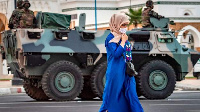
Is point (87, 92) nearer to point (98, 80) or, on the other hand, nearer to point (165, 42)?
point (98, 80)

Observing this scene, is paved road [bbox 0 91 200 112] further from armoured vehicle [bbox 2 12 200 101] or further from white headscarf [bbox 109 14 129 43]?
white headscarf [bbox 109 14 129 43]

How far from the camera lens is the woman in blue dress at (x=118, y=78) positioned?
433 inches

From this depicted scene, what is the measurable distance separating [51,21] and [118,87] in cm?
1010

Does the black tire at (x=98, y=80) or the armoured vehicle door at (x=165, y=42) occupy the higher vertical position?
the armoured vehicle door at (x=165, y=42)

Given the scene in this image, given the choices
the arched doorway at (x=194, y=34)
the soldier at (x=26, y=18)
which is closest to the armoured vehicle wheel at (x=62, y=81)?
the soldier at (x=26, y=18)

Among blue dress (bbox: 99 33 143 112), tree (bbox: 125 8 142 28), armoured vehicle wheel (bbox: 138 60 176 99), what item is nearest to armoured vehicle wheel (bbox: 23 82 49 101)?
armoured vehicle wheel (bbox: 138 60 176 99)

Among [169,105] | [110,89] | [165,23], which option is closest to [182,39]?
[165,23]

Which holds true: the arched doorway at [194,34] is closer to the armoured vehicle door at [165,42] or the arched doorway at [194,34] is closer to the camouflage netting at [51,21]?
the armoured vehicle door at [165,42]

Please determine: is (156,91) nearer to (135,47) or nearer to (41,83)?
(135,47)

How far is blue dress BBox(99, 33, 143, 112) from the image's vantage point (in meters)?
11.0

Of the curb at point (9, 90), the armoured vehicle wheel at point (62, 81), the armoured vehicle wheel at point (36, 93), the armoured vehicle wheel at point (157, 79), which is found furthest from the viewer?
the curb at point (9, 90)

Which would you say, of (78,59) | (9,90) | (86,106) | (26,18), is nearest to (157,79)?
(78,59)

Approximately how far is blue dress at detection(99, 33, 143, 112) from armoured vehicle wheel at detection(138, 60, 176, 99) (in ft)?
31.0

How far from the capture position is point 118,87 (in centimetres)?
1102
